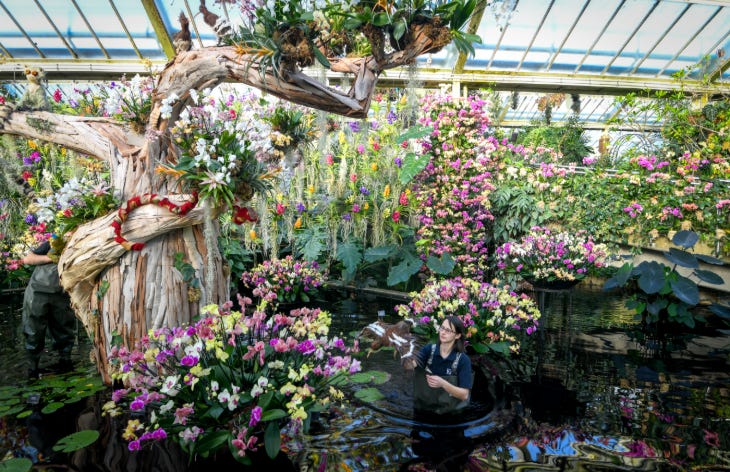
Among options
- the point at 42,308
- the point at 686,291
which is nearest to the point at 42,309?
the point at 42,308

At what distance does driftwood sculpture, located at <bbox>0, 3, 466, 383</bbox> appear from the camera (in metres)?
2.46

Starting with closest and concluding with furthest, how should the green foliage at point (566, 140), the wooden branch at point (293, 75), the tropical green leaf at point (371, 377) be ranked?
the wooden branch at point (293, 75), the tropical green leaf at point (371, 377), the green foliage at point (566, 140)

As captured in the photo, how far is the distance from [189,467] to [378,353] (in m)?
2.06

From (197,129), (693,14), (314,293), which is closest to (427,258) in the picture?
(314,293)

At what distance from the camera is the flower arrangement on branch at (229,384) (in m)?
1.72

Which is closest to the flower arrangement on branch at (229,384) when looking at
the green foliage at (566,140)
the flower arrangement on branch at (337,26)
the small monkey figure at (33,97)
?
the flower arrangement on branch at (337,26)

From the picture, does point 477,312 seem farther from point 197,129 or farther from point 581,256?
point 197,129

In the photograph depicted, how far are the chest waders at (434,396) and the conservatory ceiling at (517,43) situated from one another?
785cm

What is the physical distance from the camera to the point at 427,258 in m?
5.94

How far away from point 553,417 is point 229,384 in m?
1.90

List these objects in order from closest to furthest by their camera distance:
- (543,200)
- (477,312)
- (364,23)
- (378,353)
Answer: (364,23), (477,312), (378,353), (543,200)

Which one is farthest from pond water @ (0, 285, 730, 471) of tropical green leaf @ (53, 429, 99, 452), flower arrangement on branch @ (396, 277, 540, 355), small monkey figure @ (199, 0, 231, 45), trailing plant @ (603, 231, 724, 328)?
small monkey figure @ (199, 0, 231, 45)

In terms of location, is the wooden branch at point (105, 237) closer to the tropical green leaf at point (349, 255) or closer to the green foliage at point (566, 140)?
the tropical green leaf at point (349, 255)

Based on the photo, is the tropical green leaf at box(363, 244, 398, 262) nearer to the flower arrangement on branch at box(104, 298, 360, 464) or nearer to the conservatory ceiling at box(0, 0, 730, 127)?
the flower arrangement on branch at box(104, 298, 360, 464)
